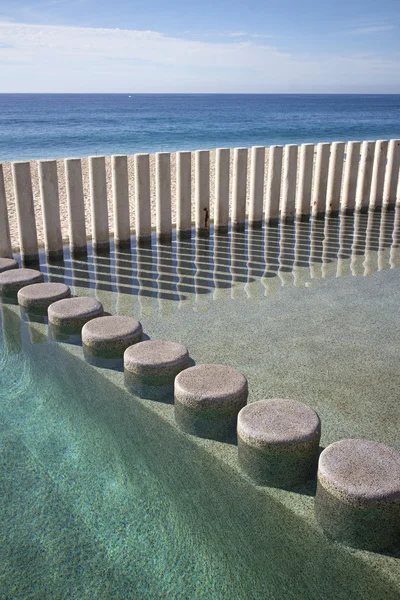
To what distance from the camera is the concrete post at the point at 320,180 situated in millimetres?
7535

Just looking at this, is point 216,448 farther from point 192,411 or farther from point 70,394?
point 70,394

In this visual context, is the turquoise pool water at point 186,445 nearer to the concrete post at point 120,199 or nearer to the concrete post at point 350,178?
the concrete post at point 120,199

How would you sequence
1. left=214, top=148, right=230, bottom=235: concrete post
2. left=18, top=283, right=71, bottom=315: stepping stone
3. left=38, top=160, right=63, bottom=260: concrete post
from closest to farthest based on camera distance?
left=18, top=283, right=71, bottom=315: stepping stone, left=38, top=160, right=63, bottom=260: concrete post, left=214, top=148, right=230, bottom=235: concrete post

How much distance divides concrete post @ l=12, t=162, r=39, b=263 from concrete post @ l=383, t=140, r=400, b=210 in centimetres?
515

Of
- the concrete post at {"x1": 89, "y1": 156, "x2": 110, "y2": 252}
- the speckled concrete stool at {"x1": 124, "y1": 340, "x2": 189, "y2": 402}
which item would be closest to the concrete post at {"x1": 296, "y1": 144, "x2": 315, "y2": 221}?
the concrete post at {"x1": 89, "y1": 156, "x2": 110, "y2": 252}

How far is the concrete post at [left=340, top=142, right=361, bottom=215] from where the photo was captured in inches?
302

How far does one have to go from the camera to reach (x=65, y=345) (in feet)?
13.0

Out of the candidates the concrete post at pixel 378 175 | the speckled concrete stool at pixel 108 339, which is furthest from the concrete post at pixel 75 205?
the concrete post at pixel 378 175

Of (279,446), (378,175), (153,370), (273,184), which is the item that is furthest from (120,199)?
(279,446)

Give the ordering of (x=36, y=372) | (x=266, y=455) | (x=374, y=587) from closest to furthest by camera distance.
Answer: (x=374, y=587) → (x=266, y=455) → (x=36, y=372)

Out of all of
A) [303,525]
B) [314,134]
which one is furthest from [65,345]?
[314,134]

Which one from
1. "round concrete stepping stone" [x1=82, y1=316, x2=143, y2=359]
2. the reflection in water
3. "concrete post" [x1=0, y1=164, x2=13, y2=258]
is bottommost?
the reflection in water

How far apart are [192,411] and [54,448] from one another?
760 mm

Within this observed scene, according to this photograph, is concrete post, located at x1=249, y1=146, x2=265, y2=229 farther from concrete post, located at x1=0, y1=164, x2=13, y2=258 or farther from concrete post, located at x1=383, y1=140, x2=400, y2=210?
concrete post, located at x1=0, y1=164, x2=13, y2=258
